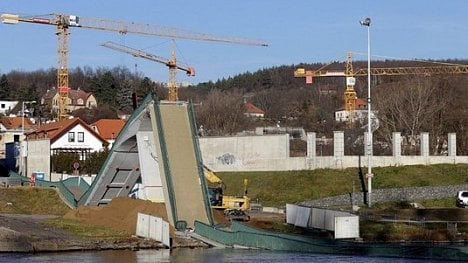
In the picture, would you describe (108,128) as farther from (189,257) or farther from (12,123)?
(189,257)

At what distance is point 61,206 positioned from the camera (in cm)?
5653

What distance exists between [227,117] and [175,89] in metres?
14.5

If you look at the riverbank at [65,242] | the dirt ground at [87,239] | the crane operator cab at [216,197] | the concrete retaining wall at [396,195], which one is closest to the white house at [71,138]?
the crane operator cab at [216,197]

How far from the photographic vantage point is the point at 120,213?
1746 inches

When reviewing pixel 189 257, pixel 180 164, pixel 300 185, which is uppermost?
pixel 180 164

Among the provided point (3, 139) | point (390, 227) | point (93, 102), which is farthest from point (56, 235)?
point (93, 102)

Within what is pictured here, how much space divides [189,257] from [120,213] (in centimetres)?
1157

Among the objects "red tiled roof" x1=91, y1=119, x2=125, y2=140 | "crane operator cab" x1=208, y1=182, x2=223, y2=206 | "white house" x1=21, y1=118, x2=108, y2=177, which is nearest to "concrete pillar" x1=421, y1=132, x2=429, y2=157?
"crane operator cab" x1=208, y1=182, x2=223, y2=206

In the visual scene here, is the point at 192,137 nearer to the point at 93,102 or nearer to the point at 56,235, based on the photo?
the point at 56,235

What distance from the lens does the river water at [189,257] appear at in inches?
1262

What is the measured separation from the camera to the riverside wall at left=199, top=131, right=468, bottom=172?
68.7m

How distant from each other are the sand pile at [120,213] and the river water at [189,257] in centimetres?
570

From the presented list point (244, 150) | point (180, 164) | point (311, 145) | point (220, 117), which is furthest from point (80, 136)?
point (180, 164)

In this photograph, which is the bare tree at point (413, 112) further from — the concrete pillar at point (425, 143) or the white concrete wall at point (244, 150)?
the white concrete wall at point (244, 150)
